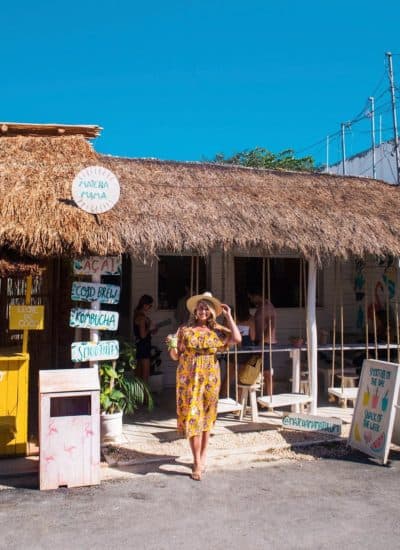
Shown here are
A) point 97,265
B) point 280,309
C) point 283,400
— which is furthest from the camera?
point 280,309

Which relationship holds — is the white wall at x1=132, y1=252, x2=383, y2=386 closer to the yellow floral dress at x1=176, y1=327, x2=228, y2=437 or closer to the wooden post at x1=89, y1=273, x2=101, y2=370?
the wooden post at x1=89, y1=273, x2=101, y2=370

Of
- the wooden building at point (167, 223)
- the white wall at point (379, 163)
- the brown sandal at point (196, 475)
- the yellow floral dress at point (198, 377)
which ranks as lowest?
Answer: the brown sandal at point (196, 475)

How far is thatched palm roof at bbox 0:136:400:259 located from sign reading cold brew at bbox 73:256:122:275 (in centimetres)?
19

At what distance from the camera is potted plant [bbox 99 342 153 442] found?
18.8 ft

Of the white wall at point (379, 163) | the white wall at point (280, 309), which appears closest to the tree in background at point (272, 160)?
the white wall at point (379, 163)

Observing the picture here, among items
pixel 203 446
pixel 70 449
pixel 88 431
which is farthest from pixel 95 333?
pixel 203 446

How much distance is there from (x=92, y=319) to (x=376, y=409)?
3213 millimetres

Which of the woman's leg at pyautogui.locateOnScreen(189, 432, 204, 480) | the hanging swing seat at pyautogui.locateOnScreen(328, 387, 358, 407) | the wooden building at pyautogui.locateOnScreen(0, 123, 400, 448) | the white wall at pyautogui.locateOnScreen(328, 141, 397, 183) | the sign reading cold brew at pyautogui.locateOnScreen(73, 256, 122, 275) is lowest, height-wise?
the woman's leg at pyautogui.locateOnScreen(189, 432, 204, 480)

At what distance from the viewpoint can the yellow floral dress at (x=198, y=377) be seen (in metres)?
4.80

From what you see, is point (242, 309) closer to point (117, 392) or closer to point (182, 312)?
point (182, 312)

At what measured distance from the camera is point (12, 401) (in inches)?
205

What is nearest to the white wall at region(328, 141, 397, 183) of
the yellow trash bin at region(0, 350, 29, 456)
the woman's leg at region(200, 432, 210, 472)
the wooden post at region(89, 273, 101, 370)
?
the wooden post at region(89, 273, 101, 370)

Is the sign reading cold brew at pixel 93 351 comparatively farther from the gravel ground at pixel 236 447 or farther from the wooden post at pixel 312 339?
the wooden post at pixel 312 339

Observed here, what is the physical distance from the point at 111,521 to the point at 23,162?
4.66m
